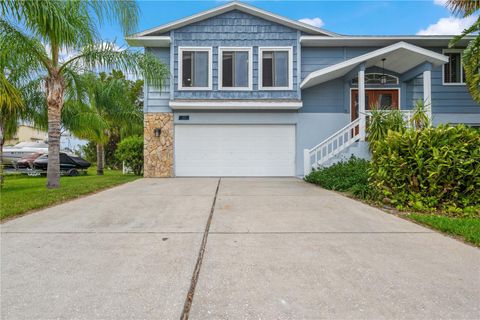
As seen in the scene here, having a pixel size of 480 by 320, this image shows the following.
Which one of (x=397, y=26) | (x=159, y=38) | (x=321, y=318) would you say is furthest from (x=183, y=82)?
(x=321, y=318)

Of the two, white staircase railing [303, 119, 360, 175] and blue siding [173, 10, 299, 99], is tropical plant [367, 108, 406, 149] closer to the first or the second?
white staircase railing [303, 119, 360, 175]

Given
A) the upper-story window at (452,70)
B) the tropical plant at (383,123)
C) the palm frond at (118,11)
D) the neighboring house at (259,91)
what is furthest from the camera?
the upper-story window at (452,70)

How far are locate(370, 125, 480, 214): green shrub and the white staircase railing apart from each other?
4039mm

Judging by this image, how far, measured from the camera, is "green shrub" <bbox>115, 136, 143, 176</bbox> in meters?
12.8

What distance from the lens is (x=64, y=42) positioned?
21.8 feet

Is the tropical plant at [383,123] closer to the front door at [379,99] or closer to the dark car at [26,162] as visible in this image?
the front door at [379,99]

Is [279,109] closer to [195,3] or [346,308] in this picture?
[195,3]

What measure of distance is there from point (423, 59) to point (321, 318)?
1098cm

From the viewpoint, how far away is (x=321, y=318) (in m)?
1.89

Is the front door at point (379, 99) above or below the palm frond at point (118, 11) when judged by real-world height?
below

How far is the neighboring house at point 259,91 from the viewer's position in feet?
36.6

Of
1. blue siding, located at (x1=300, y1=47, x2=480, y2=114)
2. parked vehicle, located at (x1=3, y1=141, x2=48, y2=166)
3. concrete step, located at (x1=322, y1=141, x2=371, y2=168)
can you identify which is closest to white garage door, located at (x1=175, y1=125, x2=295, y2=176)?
blue siding, located at (x1=300, y1=47, x2=480, y2=114)

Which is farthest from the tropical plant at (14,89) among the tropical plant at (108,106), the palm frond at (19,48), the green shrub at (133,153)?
the green shrub at (133,153)

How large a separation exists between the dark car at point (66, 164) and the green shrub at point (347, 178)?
1202 centimetres
